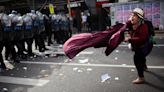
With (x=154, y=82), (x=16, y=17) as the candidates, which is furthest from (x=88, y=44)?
(x=16, y=17)

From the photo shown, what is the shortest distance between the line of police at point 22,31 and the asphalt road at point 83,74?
72 centimetres

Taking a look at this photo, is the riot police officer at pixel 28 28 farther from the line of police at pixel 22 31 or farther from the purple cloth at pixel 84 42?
the purple cloth at pixel 84 42

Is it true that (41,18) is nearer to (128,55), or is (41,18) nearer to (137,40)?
(128,55)

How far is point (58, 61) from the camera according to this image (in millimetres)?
11938

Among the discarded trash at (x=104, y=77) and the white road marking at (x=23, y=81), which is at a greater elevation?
the discarded trash at (x=104, y=77)

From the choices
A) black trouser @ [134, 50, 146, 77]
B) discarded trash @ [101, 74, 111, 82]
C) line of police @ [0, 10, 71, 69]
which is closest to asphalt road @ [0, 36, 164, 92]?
discarded trash @ [101, 74, 111, 82]

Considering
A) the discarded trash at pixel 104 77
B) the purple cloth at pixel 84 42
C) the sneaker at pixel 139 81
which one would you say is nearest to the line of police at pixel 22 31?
the discarded trash at pixel 104 77

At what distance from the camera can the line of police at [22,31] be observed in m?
11.7

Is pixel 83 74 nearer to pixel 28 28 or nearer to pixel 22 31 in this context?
pixel 22 31

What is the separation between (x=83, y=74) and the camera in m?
9.47

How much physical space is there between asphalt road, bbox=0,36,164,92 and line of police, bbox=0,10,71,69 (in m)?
0.72

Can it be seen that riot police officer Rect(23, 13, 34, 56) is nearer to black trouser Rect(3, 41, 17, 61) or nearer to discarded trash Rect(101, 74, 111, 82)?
black trouser Rect(3, 41, 17, 61)

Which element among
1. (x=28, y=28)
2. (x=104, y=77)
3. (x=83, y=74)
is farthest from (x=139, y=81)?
(x=28, y=28)

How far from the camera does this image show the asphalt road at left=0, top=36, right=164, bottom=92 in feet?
26.3
